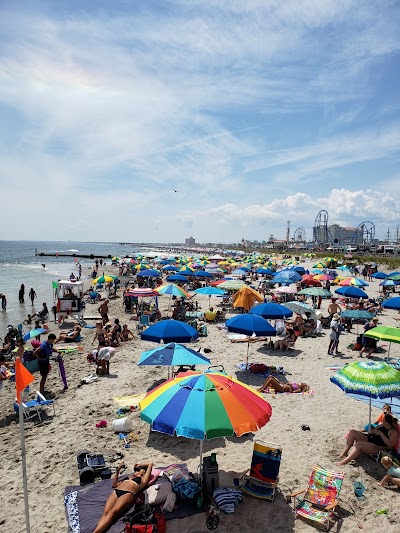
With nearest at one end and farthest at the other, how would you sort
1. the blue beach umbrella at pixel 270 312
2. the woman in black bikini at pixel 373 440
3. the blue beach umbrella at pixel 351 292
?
the woman in black bikini at pixel 373 440 < the blue beach umbrella at pixel 270 312 < the blue beach umbrella at pixel 351 292

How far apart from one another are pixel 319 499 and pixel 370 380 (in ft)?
5.89

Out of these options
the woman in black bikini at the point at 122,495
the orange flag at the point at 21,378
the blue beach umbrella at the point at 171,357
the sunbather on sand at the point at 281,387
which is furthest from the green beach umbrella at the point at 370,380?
the orange flag at the point at 21,378

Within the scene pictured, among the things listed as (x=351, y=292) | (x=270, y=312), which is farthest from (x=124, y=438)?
(x=351, y=292)

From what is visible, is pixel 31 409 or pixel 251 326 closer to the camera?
pixel 31 409

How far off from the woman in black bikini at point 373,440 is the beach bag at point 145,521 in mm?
3029

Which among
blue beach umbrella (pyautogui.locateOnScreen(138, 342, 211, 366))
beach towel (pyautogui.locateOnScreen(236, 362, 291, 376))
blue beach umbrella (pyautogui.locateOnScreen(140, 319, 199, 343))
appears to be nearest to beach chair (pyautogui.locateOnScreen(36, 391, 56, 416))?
blue beach umbrella (pyautogui.locateOnScreen(138, 342, 211, 366))

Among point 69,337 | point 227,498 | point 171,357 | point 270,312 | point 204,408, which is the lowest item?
point 69,337

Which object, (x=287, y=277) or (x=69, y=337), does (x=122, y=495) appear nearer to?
(x=69, y=337)

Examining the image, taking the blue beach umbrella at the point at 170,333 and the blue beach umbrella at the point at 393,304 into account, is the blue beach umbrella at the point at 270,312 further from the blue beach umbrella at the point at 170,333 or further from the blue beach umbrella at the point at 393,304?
the blue beach umbrella at the point at 393,304

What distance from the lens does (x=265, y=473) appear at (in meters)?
4.74

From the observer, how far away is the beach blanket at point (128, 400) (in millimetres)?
7608

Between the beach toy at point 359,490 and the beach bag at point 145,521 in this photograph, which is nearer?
the beach bag at point 145,521

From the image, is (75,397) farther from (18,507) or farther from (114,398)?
(18,507)

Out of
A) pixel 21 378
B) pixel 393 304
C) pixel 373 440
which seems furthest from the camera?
pixel 393 304
